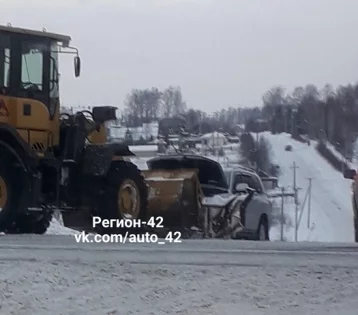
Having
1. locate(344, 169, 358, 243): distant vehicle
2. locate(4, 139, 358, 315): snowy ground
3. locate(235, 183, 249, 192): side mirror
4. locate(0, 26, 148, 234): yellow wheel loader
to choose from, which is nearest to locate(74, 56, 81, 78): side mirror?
locate(0, 26, 148, 234): yellow wheel loader

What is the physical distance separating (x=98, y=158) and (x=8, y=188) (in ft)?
7.14

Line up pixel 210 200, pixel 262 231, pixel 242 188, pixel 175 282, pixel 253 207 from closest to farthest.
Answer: pixel 175 282 → pixel 210 200 → pixel 242 188 → pixel 253 207 → pixel 262 231

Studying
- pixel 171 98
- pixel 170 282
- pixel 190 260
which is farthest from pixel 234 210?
pixel 171 98

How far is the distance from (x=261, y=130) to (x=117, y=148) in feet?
107

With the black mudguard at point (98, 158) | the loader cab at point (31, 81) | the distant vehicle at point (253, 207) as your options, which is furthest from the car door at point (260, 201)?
the loader cab at point (31, 81)

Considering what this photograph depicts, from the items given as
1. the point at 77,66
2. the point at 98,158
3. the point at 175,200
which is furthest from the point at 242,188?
the point at 77,66

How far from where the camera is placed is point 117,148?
18.1 m

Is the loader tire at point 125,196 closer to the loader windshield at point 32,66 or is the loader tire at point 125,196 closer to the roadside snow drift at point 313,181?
the loader windshield at point 32,66

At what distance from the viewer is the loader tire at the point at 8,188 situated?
1619 centimetres

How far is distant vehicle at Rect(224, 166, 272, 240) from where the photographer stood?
21359 millimetres

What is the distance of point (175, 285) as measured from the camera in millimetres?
8695

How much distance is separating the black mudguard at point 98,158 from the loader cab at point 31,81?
63cm

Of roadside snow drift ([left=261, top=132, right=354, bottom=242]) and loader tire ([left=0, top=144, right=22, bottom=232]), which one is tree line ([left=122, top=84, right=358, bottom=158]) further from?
loader tire ([left=0, top=144, right=22, bottom=232])

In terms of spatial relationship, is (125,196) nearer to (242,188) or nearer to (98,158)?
(98,158)
